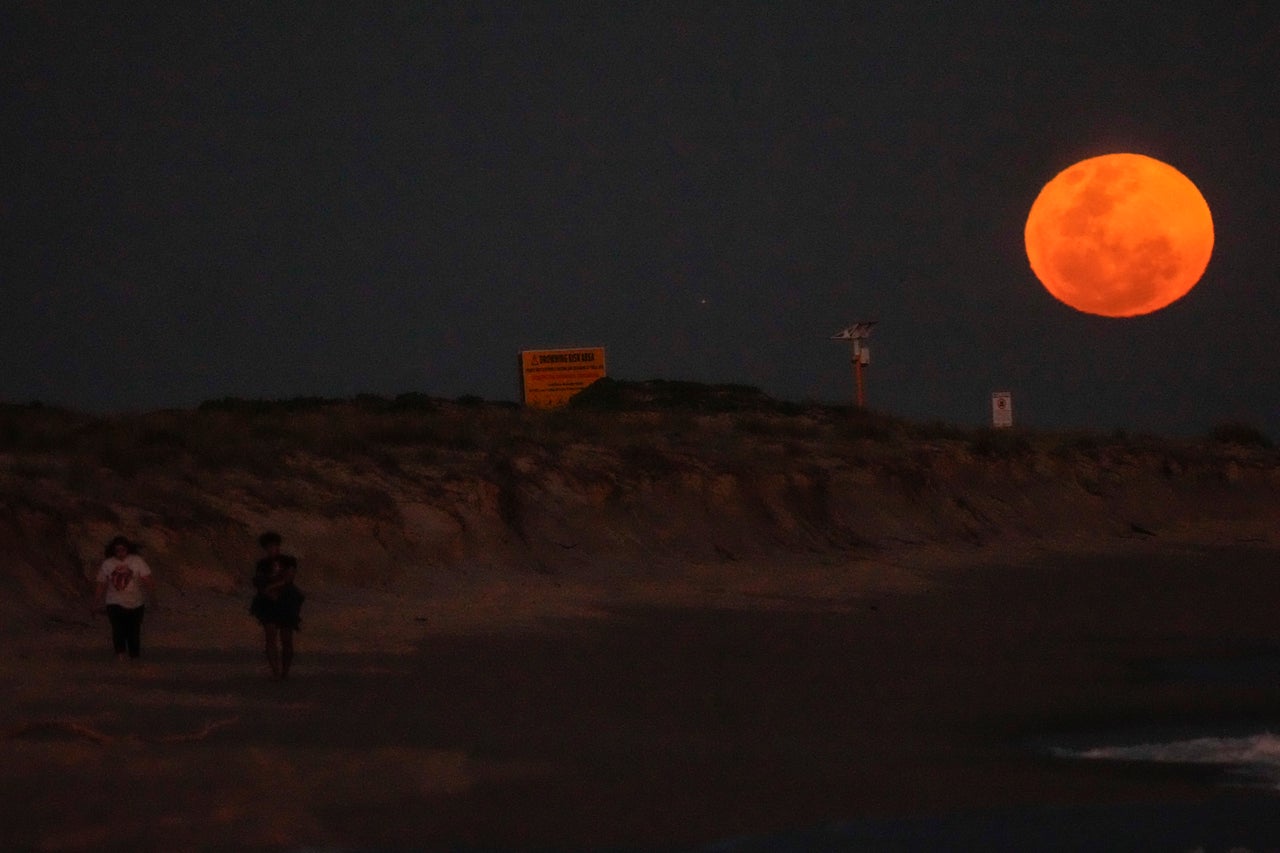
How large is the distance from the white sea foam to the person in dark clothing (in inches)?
259

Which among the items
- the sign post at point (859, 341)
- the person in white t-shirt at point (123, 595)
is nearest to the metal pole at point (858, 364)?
the sign post at point (859, 341)

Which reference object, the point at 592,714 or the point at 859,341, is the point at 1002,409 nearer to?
the point at 859,341

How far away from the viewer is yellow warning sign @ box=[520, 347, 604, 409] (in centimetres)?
5728

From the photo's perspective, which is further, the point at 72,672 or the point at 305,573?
the point at 305,573

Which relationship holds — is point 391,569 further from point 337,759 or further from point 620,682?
point 337,759

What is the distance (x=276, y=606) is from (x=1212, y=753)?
25.8 feet

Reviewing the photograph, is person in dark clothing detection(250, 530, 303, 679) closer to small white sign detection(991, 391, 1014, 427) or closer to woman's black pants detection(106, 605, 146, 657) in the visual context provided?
woman's black pants detection(106, 605, 146, 657)

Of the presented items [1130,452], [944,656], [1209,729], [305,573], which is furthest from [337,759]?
[1130,452]

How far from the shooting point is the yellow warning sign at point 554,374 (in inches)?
2255

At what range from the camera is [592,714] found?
50.3 ft

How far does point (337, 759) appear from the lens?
12.5 m

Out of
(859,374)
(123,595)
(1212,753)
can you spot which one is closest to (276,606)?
(123,595)

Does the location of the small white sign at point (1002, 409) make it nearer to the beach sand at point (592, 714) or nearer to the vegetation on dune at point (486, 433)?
the vegetation on dune at point (486, 433)

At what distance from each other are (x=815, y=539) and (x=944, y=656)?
12388 mm
